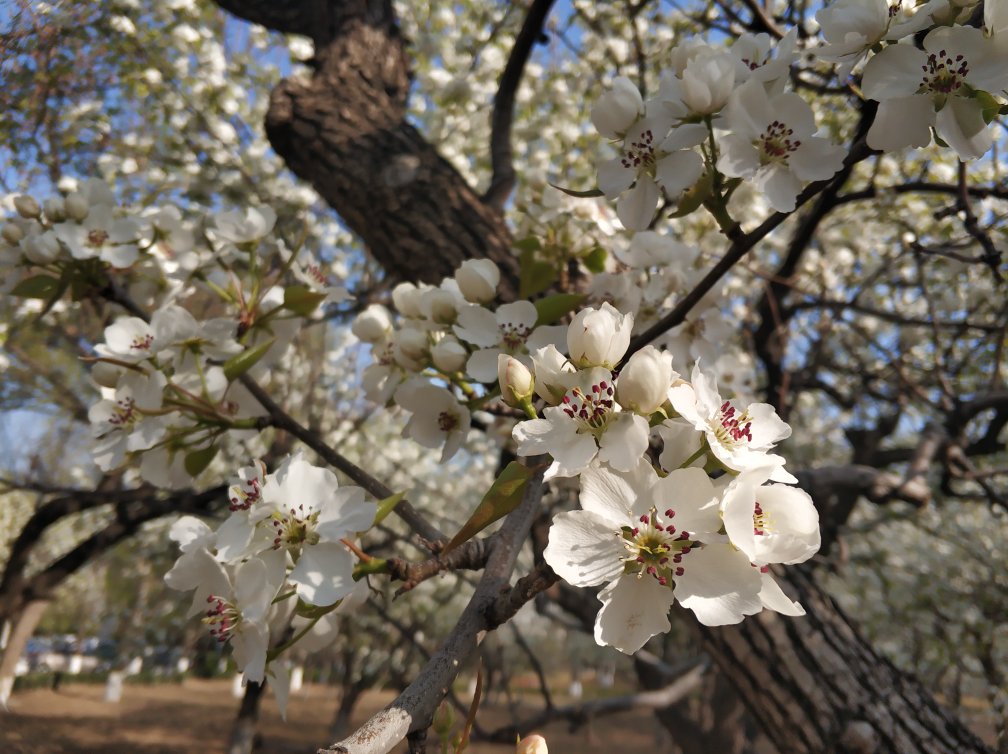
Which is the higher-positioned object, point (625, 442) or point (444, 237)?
point (444, 237)

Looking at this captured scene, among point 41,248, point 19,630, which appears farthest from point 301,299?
point 19,630

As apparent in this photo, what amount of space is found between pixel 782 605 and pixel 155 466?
1140 mm

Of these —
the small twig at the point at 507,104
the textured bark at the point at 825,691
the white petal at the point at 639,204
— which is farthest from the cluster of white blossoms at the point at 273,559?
the small twig at the point at 507,104

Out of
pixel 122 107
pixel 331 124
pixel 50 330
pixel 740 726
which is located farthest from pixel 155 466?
pixel 740 726

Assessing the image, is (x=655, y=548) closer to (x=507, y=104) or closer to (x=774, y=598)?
(x=774, y=598)

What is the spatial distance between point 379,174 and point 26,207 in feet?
3.26

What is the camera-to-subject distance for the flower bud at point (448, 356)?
3.91 feet

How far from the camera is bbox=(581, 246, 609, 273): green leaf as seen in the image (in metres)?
1.53

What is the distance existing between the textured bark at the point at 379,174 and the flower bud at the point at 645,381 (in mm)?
1208

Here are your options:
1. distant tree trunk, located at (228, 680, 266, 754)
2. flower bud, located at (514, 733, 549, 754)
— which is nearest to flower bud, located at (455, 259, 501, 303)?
flower bud, located at (514, 733, 549, 754)

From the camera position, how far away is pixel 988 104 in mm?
860

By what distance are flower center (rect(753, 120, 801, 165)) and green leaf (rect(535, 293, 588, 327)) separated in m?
0.36

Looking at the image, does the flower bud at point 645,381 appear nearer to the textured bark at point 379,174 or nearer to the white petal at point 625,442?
the white petal at point 625,442

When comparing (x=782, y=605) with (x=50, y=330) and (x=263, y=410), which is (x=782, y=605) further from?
(x=50, y=330)
